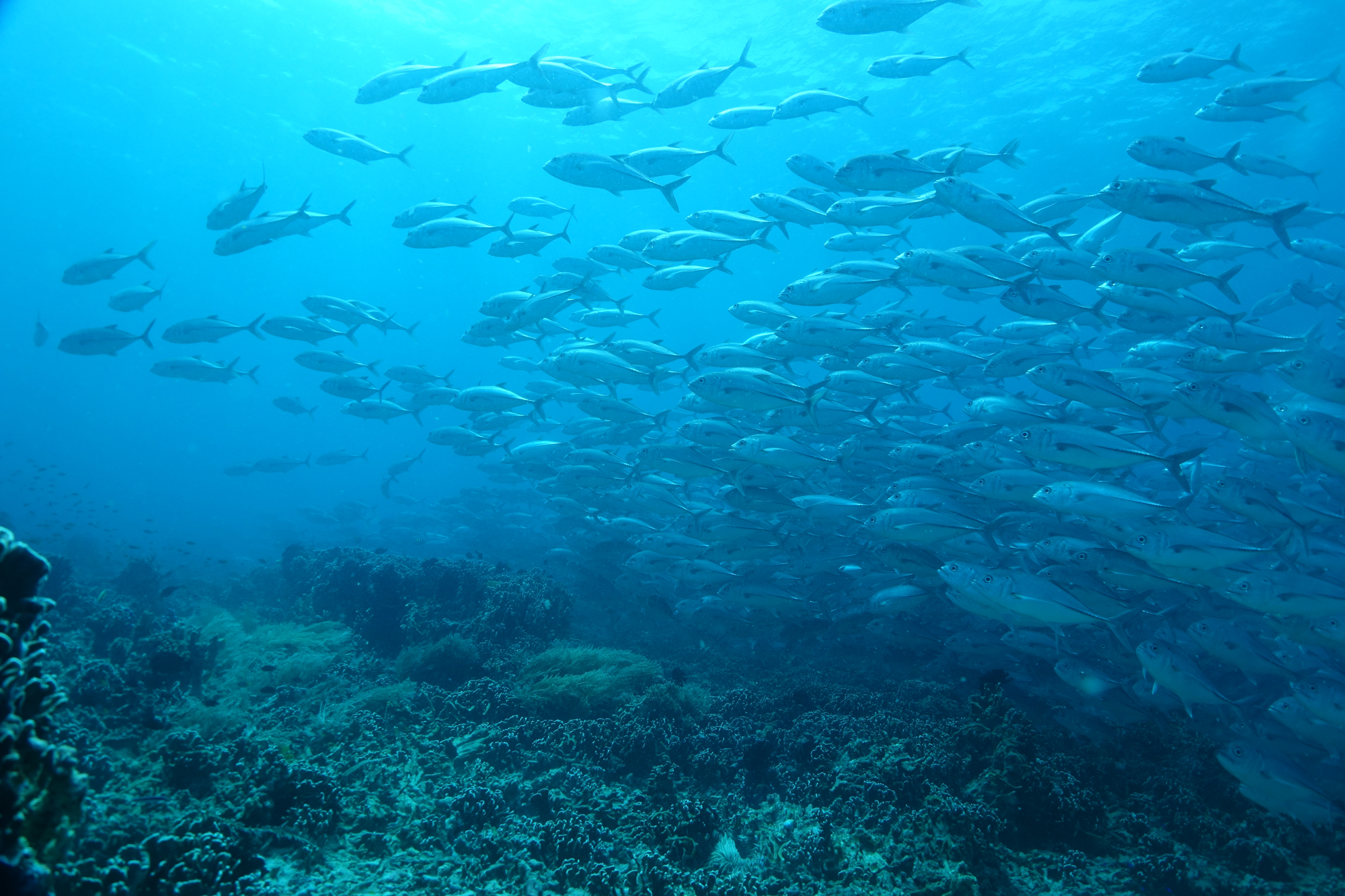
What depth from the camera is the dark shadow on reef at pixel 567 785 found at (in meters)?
3.38

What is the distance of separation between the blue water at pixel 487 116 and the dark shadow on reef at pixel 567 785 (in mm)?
21962

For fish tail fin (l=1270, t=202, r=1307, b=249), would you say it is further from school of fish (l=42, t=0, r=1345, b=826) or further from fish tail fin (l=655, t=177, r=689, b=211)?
fish tail fin (l=655, t=177, r=689, b=211)

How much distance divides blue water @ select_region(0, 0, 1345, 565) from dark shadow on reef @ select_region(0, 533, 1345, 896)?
865 inches

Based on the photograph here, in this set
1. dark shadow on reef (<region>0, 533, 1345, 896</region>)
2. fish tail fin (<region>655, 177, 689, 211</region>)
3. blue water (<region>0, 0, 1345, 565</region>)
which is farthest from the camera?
blue water (<region>0, 0, 1345, 565</region>)

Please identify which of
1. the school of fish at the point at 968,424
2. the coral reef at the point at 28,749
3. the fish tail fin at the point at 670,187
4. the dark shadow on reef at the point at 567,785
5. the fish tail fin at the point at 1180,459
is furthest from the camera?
the fish tail fin at the point at 670,187

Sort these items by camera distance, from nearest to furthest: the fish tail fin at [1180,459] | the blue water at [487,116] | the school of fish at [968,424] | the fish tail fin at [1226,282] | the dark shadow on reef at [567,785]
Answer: the dark shadow on reef at [567,785]
the fish tail fin at [1180,459]
the school of fish at [968,424]
the fish tail fin at [1226,282]
the blue water at [487,116]

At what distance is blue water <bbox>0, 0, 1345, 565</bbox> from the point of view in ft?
75.2

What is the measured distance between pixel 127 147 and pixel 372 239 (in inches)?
1437

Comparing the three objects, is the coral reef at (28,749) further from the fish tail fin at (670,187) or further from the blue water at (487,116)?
the blue water at (487,116)

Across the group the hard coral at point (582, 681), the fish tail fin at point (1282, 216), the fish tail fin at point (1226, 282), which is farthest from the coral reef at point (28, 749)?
the fish tail fin at point (1282, 216)

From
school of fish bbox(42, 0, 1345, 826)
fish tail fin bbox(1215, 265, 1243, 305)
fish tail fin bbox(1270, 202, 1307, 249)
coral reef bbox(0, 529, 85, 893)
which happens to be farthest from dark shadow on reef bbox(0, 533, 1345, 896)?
fish tail fin bbox(1270, 202, 1307, 249)

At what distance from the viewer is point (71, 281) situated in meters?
10.9

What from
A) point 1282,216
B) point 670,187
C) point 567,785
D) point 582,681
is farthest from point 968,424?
point 567,785

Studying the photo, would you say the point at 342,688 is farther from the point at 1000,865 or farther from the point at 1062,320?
the point at 1062,320
